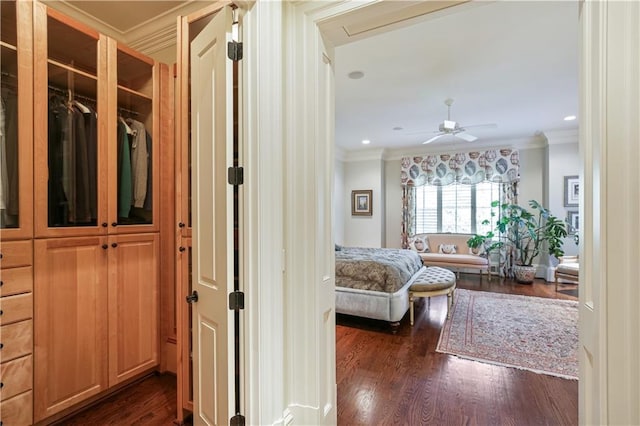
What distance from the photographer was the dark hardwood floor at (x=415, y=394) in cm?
185

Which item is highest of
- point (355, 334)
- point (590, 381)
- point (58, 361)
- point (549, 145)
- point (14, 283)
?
point (549, 145)

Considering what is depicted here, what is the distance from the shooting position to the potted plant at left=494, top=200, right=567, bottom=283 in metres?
5.25

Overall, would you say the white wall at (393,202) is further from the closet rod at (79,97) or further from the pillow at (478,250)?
the closet rod at (79,97)

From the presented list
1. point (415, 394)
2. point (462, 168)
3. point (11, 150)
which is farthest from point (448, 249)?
point (11, 150)

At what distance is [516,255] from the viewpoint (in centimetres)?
588

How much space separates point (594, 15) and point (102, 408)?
3249mm

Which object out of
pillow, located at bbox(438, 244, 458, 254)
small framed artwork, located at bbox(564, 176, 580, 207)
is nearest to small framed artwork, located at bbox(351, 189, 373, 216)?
pillow, located at bbox(438, 244, 458, 254)

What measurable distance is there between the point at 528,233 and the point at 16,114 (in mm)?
7132

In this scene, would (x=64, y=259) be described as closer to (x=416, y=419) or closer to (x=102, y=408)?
(x=102, y=408)

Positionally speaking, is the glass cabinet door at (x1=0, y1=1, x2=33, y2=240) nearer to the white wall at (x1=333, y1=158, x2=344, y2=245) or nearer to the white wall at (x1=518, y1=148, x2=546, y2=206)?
the white wall at (x1=333, y1=158, x2=344, y2=245)

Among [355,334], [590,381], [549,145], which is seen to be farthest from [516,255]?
[590,381]

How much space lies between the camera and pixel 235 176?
52.6 inches

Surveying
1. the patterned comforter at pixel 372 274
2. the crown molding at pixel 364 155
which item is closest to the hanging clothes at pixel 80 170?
the patterned comforter at pixel 372 274

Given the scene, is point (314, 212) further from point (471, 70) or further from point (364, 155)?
point (364, 155)
